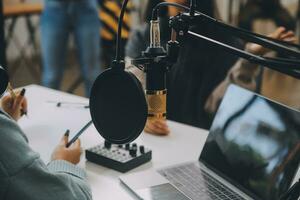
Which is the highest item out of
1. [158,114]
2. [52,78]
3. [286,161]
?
[158,114]

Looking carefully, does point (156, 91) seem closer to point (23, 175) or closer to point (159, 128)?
point (23, 175)

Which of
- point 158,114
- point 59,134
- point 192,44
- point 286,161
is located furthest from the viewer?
point 192,44

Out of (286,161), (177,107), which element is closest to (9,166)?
(286,161)

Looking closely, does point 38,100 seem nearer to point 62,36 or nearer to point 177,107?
point 177,107

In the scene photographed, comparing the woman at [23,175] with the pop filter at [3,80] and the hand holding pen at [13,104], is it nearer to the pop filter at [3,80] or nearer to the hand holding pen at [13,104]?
the pop filter at [3,80]

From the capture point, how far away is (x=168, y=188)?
1.13m

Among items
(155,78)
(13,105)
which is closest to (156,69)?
(155,78)

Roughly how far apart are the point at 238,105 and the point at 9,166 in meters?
0.60

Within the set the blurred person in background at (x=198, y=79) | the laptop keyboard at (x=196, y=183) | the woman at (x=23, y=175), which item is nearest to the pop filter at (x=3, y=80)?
the woman at (x=23, y=175)

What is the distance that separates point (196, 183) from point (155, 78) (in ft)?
1.30

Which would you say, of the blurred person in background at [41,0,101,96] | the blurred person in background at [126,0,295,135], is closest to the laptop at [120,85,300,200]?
the blurred person in background at [126,0,295,135]

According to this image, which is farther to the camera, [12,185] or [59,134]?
[59,134]

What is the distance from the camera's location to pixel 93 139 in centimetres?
146

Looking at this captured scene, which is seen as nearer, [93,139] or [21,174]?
[21,174]
